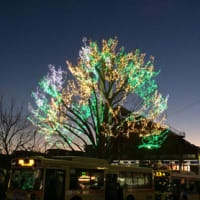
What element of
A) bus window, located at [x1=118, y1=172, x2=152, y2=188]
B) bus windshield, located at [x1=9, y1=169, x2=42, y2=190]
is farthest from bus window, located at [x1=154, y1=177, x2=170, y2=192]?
bus windshield, located at [x1=9, y1=169, x2=42, y2=190]

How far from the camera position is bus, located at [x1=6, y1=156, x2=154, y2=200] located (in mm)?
11148

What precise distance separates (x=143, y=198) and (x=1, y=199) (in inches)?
325

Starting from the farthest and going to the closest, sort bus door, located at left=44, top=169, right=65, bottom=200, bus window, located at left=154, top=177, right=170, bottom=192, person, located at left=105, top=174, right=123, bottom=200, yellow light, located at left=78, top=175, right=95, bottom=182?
bus window, located at left=154, top=177, right=170, bottom=192 < person, located at left=105, top=174, right=123, bottom=200 < yellow light, located at left=78, top=175, right=95, bottom=182 < bus door, located at left=44, top=169, right=65, bottom=200

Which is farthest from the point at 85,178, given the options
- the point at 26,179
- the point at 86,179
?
the point at 26,179

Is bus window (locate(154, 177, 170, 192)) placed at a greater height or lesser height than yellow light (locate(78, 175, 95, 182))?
lesser

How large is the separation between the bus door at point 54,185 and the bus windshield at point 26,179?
0.34 metres

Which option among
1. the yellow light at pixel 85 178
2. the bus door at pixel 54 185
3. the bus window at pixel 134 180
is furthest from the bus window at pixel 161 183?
the bus door at pixel 54 185

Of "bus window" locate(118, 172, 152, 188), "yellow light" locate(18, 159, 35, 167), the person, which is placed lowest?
the person

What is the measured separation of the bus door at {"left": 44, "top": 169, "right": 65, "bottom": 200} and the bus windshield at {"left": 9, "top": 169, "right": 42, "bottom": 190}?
13.5 inches

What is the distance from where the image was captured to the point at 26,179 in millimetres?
11375

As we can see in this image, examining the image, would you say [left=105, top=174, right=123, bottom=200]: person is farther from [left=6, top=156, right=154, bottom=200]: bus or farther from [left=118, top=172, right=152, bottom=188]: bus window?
[left=118, top=172, right=152, bottom=188]: bus window

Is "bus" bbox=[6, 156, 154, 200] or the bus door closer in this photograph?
"bus" bbox=[6, 156, 154, 200]

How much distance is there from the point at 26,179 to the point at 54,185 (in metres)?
1.16

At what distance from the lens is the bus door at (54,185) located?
11.3 meters
